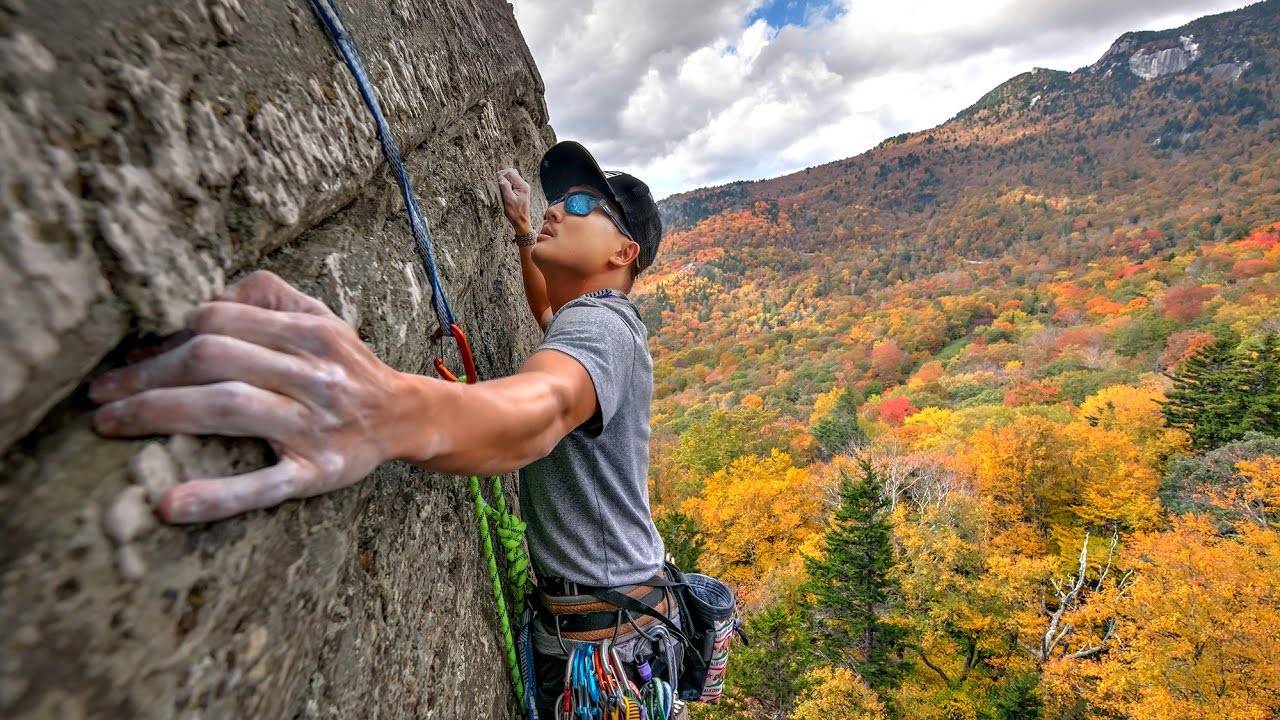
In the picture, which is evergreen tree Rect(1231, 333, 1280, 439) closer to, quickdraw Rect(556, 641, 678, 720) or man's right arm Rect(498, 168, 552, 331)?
man's right arm Rect(498, 168, 552, 331)

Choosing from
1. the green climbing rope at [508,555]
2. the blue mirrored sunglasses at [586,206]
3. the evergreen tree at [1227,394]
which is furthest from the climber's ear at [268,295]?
the evergreen tree at [1227,394]

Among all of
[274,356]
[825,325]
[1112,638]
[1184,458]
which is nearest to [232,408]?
[274,356]

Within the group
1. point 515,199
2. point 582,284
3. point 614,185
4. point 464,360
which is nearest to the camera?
point 464,360

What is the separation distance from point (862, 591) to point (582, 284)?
2392 centimetres

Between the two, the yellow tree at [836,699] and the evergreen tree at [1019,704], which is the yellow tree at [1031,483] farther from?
the yellow tree at [836,699]

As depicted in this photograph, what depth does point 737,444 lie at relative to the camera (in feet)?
145

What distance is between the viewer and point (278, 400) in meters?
0.80

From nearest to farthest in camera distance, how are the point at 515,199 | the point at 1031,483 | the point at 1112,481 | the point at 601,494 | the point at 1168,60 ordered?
the point at 601,494
the point at 515,199
the point at 1112,481
the point at 1031,483
the point at 1168,60

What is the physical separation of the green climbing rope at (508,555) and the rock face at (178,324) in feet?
0.58

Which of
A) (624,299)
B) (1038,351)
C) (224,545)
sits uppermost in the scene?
(624,299)

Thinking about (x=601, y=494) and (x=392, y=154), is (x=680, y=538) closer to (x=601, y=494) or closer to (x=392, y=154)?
(x=601, y=494)

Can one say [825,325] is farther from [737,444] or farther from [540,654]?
[540,654]

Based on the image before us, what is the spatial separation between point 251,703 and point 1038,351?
72935mm

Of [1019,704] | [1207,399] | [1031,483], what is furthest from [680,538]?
[1207,399]
